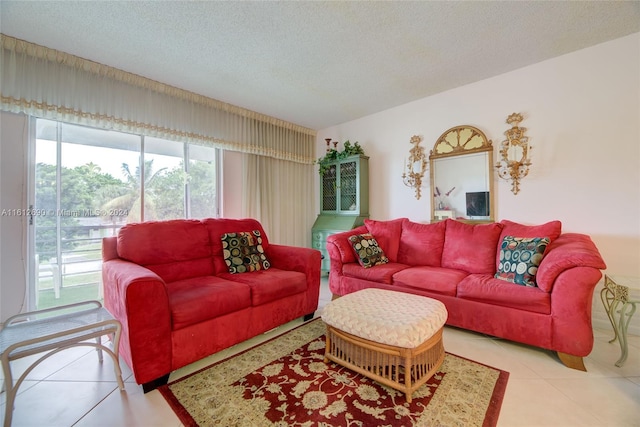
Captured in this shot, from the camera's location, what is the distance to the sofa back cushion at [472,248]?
8.23 feet

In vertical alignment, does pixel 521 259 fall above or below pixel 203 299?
above

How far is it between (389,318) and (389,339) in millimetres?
133

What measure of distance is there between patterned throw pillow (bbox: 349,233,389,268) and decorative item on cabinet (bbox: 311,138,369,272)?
90 centimetres

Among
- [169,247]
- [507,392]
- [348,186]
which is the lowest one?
[507,392]

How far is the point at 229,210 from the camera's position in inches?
145

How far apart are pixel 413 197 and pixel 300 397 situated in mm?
2783

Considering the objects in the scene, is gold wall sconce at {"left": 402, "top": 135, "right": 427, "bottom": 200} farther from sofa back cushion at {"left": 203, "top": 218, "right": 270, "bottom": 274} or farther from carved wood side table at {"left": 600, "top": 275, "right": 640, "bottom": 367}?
sofa back cushion at {"left": 203, "top": 218, "right": 270, "bottom": 274}

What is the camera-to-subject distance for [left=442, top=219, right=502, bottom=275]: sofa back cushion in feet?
8.23

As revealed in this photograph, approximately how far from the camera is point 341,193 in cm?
417

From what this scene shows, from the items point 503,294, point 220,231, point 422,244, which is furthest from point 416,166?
point 220,231

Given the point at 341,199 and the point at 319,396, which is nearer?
the point at 319,396

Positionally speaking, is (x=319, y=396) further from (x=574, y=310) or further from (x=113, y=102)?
(x=113, y=102)

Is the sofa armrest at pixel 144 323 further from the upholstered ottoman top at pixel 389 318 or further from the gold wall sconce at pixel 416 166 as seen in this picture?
the gold wall sconce at pixel 416 166

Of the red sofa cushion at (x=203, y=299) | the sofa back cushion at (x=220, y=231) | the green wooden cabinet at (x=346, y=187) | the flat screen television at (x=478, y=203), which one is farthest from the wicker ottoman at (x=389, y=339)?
the green wooden cabinet at (x=346, y=187)
